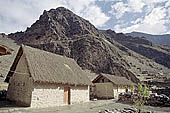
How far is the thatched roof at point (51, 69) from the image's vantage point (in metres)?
17.7

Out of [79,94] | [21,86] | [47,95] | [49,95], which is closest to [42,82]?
[47,95]

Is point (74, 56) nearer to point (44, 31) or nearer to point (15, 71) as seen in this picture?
point (44, 31)

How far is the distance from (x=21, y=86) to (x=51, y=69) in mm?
3692

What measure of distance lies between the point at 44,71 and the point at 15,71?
3.96 meters

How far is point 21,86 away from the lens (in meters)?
18.4

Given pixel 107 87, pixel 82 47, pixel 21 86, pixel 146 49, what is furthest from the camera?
pixel 146 49

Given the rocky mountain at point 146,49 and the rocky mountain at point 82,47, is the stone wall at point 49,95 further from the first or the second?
the rocky mountain at point 146,49

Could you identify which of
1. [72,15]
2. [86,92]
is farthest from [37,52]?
[72,15]

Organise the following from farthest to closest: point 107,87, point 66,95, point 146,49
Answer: point 146,49 → point 107,87 → point 66,95

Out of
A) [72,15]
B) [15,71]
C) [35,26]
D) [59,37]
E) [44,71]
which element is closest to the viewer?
[44,71]

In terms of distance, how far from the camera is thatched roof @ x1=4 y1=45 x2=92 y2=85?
17688 mm

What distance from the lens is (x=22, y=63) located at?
749 inches

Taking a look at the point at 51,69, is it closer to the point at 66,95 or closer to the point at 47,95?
the point at 47,95

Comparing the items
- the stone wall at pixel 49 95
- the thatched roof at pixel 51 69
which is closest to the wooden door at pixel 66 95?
the stone wall at pixel 49 95
